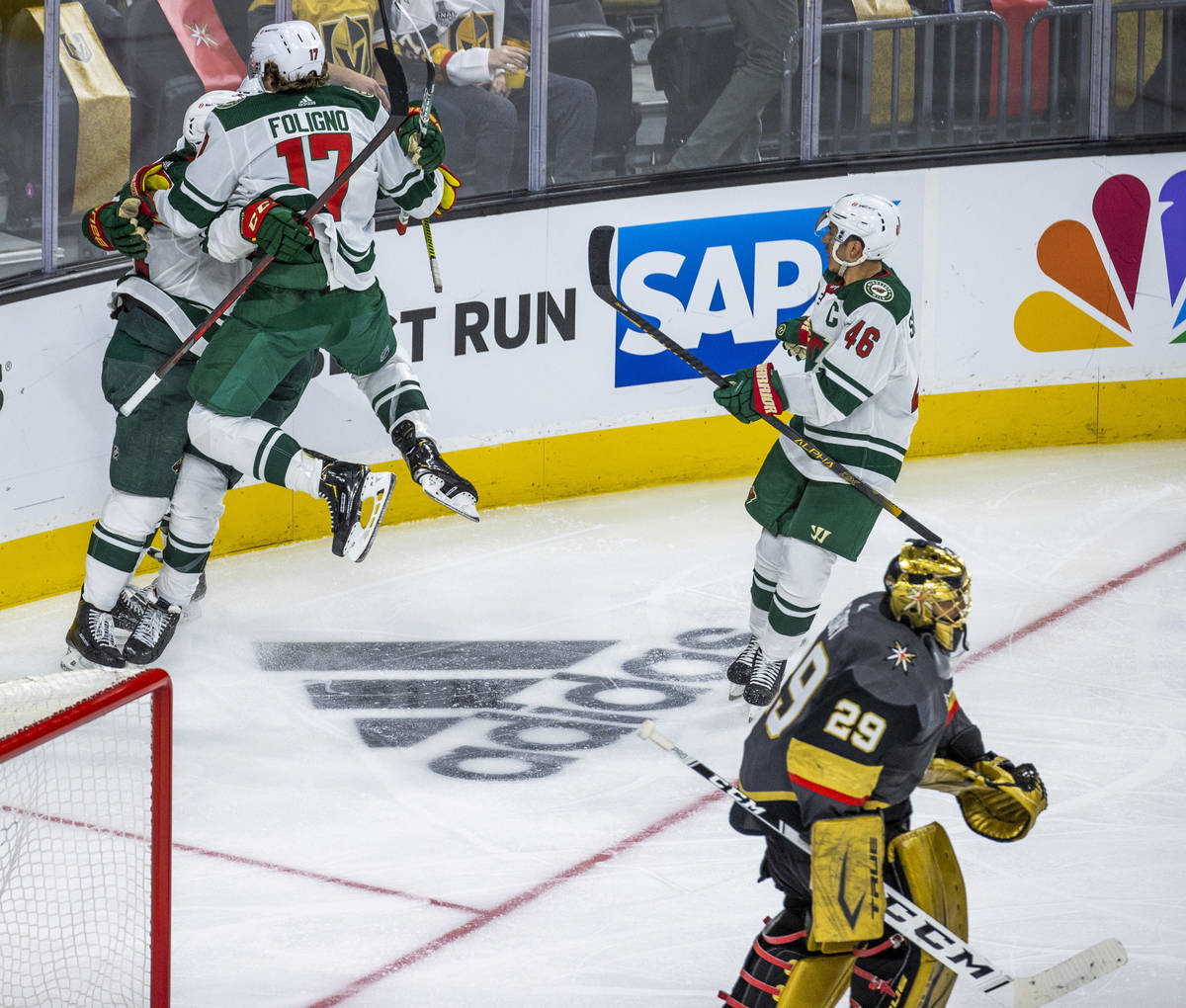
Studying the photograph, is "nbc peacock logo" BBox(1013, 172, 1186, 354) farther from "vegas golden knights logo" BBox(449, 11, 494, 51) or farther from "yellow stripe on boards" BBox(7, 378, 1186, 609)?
"vegas golden knights logo" BBox(449, 11, 494, 51)

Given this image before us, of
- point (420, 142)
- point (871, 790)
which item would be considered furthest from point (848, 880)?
point (420, 142)

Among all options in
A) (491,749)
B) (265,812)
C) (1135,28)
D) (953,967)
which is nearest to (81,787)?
(265,812)

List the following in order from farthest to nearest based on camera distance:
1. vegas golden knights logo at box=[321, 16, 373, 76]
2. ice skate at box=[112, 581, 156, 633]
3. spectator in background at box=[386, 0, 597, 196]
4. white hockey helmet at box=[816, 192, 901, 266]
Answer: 1. spectator in background at box=[386, 0, 597, 196]
2. vegas golden knights logo at box=[321, 16, 373, 76]
3. ice skate at box=[112, 581, 156, 633]
4. white hockey helmet at box=[816, 192, 901, 266]

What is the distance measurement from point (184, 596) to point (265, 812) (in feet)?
3.46

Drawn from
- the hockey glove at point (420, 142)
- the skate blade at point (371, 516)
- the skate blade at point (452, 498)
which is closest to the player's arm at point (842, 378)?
the skate blade at point (452, 498)

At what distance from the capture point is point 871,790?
2.50 m

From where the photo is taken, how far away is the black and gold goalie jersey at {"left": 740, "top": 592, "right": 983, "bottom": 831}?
2.49 metres

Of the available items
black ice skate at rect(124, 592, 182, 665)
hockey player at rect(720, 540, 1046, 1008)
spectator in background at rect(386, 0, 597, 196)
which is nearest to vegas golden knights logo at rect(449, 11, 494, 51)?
spectator in background at rect(386, 0, 597, 196)

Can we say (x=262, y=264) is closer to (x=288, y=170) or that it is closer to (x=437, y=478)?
(x=288, y=170)

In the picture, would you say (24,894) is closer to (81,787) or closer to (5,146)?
(81,787)

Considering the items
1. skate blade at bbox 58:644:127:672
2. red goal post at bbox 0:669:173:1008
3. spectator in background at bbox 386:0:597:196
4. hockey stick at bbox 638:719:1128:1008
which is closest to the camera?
hockey stick at bbox 638:719:1128:1008

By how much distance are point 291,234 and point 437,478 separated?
0.66m

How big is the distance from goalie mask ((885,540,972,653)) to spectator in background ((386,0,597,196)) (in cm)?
358

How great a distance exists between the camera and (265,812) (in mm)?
3980
